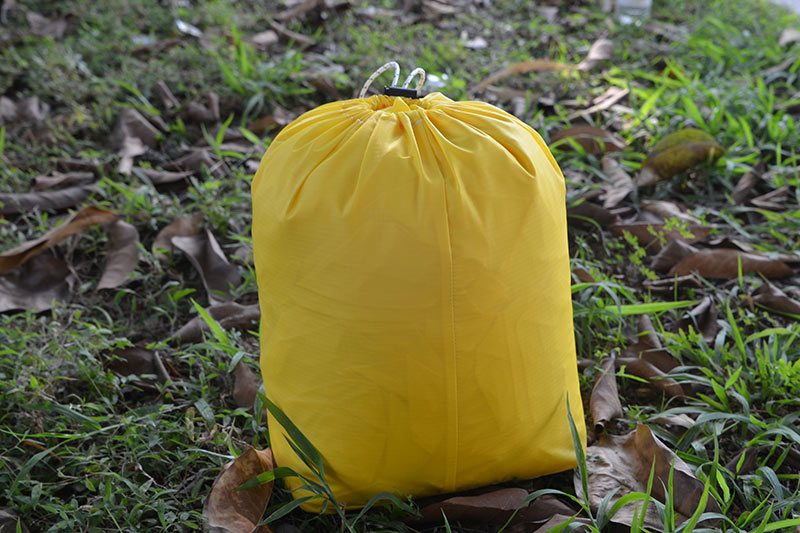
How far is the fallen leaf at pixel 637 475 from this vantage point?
4.03 ft

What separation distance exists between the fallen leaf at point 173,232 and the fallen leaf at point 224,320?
0.31 meters

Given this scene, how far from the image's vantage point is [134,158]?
265 cm

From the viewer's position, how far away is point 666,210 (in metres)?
2.23

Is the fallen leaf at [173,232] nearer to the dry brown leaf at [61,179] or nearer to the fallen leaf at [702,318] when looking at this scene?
the dry brown leaf at [61,179]

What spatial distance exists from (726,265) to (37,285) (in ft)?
6.66

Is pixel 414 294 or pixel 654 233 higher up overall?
pixel 414 294

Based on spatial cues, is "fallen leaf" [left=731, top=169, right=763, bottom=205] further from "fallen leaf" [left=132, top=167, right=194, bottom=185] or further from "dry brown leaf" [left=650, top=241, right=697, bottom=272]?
"fallen leaf" [left=132, top=167, right=194, bottom=185]

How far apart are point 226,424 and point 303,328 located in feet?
1.50

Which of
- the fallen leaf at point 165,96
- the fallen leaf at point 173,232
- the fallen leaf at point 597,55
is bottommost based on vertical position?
the fallen leaf at point 173,232

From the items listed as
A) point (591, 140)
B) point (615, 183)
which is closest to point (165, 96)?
point (591, 140)

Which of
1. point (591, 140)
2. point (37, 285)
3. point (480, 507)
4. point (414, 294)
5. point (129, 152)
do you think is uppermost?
point (414, 294)

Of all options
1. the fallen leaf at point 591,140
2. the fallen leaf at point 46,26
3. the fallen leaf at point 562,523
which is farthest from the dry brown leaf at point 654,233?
the fallen leaf at point 46,26

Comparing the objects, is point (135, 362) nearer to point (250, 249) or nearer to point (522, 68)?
point (250, 249)

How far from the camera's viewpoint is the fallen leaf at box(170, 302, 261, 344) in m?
1.82
